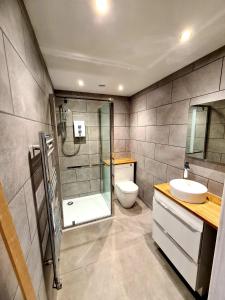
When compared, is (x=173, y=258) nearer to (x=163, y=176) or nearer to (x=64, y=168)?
(x=163, y=176)

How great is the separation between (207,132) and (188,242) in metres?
1.18

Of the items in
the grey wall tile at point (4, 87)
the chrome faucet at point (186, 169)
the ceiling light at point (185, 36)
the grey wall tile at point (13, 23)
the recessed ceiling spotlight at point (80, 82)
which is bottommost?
the chrome faucet at point (186, 169)

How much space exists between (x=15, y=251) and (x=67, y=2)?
1.36 m

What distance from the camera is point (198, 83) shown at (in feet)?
5.03

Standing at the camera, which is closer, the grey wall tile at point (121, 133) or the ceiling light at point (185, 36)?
the ceiling light at point (185, 36)

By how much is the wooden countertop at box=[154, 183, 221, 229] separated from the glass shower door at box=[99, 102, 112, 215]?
3.92 ft

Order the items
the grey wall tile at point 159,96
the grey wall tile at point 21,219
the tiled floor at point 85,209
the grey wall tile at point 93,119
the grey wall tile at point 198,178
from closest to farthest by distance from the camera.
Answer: the grey wall tile at point 21,219 < the grey wall tile at point 198,178 < the grey wall tile at point 159,96 < the tiled floor at point 85,209 < the grey wall tile at point 93,119

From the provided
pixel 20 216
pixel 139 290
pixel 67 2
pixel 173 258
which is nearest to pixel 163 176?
pixel 173 258

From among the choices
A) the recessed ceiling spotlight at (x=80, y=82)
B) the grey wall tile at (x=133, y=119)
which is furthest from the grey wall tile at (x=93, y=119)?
the grey wall tile at (x=133, y=119)

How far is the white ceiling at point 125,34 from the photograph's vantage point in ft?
2.87

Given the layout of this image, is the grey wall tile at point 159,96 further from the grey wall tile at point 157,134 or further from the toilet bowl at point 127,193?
the toilet bowl at point 127,193

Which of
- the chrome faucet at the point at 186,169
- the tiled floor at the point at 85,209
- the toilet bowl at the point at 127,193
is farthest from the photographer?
the toilet bowl at the point at 127,193

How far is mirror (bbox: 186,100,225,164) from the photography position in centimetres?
136

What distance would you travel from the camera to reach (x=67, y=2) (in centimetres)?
83
